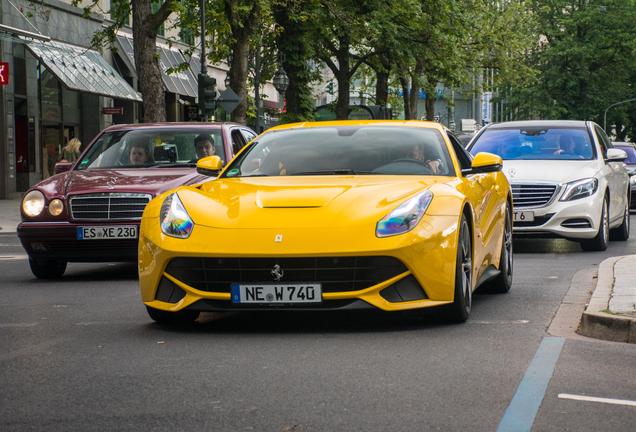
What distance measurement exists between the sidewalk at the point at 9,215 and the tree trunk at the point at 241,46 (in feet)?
19.3

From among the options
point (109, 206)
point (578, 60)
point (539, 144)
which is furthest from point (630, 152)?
point (578, 60)

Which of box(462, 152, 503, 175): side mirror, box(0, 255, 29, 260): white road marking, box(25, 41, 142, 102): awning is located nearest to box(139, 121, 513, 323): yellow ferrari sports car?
box(462, 152, 503, 175): side mirror

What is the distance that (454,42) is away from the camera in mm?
32469

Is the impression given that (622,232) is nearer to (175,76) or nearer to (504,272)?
(504,272)

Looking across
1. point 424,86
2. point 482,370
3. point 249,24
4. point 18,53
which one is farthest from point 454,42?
point 482,370

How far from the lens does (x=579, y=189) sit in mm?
11375

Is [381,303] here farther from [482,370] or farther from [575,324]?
[575,324]

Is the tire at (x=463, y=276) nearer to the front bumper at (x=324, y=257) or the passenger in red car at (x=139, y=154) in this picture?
the front bumper at (x=324, y=257)

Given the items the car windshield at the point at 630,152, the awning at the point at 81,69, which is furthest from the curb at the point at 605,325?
the awning at the point at 81,69

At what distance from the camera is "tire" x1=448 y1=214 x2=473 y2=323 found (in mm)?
5879

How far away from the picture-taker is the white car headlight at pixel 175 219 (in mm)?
5805

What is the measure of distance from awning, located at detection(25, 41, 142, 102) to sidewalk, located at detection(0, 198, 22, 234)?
374cm

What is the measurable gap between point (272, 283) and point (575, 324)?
80.2 inches

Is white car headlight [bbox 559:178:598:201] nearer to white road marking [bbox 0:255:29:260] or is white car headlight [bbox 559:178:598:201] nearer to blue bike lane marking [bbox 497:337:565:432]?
blue bike lane marking [bbox 497:337:565:432]
